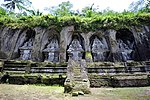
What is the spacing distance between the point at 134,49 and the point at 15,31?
36.3 ft

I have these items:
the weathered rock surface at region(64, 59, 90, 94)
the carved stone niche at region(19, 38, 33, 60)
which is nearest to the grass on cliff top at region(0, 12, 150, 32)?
the carved stone niche at region(19, 38, 33, 60)

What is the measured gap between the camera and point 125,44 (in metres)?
18.5

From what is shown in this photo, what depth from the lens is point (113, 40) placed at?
17141 millimetres

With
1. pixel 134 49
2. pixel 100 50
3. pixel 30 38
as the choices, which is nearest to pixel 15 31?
pixel 30 38

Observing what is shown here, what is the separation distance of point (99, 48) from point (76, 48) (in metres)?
2.09

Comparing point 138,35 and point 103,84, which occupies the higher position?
point 138,35

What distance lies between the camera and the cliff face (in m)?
17.0

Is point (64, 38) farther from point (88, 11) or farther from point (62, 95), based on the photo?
point (62, 95)

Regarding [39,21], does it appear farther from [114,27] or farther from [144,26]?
[144,26]

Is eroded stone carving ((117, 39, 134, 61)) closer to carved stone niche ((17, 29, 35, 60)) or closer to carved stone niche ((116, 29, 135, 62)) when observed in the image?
carved stone niche ((116, 29, 135, 62))

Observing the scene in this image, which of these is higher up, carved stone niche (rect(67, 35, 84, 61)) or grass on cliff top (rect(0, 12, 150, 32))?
grass on cliff top (rect(0, 12, 150, 32))

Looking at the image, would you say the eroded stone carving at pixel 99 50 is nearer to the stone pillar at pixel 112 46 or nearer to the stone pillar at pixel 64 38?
the stone pillar at pixel 112 46

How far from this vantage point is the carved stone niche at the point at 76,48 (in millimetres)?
17422

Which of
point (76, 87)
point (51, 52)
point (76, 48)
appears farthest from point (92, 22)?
point (76, 87)
